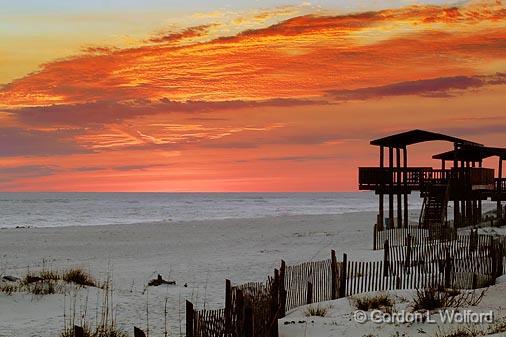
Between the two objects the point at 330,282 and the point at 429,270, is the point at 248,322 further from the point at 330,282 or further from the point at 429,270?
the point at 429,270

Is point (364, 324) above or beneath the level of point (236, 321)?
beneath

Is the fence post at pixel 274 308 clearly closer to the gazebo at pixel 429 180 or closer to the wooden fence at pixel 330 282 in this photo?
the wooden fence at pixel 330 282

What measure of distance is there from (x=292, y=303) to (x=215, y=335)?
21.4ft

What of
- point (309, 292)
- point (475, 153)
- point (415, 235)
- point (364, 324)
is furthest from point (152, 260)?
point (475, 153)

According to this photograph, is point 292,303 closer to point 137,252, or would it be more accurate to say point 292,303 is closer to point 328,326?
point 328,326

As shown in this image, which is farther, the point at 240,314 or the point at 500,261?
the point at 500,261

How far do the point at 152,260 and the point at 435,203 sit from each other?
711 inches

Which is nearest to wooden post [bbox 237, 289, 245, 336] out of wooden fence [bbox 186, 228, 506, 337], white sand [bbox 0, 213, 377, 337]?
wooden fence [bbox 186, 228, 506, 337]

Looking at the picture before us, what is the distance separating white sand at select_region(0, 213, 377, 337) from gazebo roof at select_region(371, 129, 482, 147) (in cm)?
641

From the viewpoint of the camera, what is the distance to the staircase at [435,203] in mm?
39469

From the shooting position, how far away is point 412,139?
4153cm

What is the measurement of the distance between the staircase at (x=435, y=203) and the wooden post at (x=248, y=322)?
2865 centimetres

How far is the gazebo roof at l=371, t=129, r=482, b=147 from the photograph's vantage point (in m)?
39.6

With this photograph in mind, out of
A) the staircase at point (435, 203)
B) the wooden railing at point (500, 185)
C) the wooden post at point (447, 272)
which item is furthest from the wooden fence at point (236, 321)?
the wooden railing at point (500, 185)
